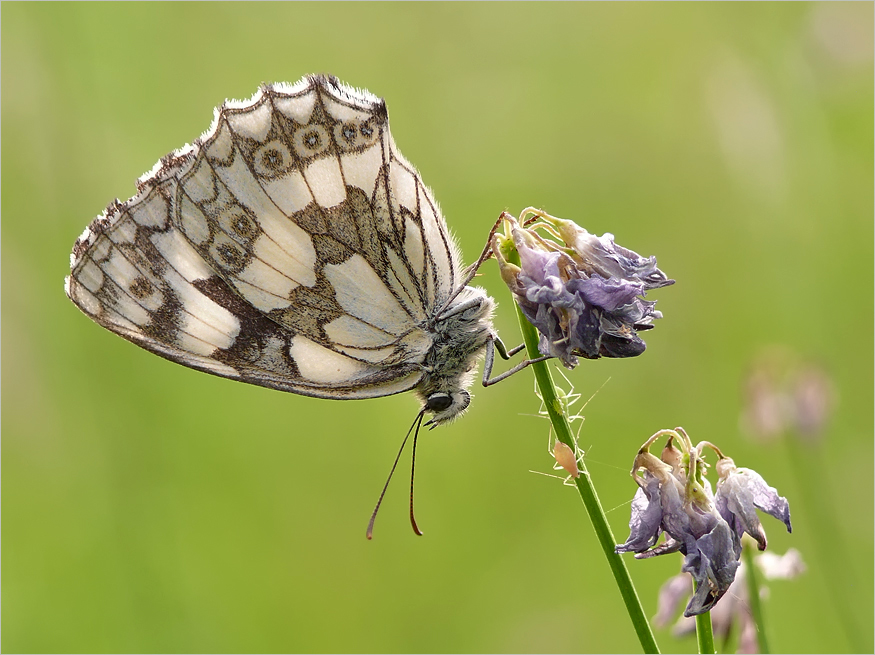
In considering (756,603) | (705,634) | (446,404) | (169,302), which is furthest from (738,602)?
(169,302)

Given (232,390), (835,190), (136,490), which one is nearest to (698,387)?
(835,190)

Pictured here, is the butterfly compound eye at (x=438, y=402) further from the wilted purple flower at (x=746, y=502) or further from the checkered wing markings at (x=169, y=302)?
the wilted purple flower at (x=746, y=502)

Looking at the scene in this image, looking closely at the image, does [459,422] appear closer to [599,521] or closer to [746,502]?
[746,502]

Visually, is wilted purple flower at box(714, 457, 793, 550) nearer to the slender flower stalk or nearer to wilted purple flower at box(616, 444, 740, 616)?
wilted purple flower at box(616, 444, 740, 616)

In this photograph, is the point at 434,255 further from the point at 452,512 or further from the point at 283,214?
the point at 452,512

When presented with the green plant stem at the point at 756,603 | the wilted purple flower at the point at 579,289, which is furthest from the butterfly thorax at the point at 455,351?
the green plant stem at the point at 756,603

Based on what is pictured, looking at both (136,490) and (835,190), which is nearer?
(136,490)

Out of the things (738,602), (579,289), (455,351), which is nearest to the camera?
(579,289)

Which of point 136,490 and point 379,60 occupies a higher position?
point 379,60
